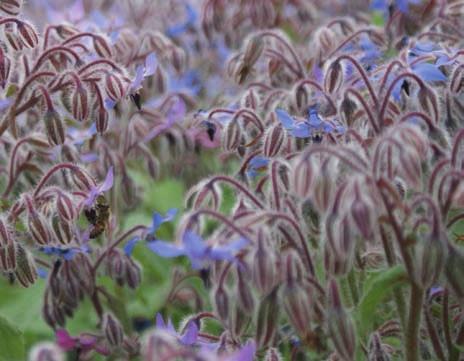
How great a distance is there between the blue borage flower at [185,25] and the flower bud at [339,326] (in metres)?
1.66

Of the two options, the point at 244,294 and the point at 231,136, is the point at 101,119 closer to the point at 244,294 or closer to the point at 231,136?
the point at 231,136

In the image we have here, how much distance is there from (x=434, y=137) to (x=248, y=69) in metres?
0.65

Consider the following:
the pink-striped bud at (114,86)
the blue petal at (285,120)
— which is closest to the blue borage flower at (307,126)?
the blue petal at (285,120)

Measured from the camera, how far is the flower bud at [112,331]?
5.03ft

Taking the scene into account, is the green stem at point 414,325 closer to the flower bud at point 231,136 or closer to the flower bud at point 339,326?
the flower bud at point 339,326

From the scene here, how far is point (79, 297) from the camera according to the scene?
1559 mm

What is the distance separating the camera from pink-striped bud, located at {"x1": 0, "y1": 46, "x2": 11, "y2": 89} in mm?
1495

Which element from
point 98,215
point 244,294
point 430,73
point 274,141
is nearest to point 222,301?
point 244,294

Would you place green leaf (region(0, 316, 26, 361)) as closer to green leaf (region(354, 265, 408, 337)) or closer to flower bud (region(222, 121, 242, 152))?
flower bud (region(222, 121, 242, 152))

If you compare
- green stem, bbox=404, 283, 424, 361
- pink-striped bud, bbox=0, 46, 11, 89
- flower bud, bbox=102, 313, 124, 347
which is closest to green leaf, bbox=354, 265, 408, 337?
green stem, bbox=404, 283, 424, 361

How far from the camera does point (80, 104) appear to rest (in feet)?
5.00

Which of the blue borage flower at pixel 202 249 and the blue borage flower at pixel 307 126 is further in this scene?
the blue borage flower at pixel 307 126

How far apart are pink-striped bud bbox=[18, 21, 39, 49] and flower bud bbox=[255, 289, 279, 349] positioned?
0.73 metres

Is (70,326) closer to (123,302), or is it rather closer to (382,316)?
(123,302)
